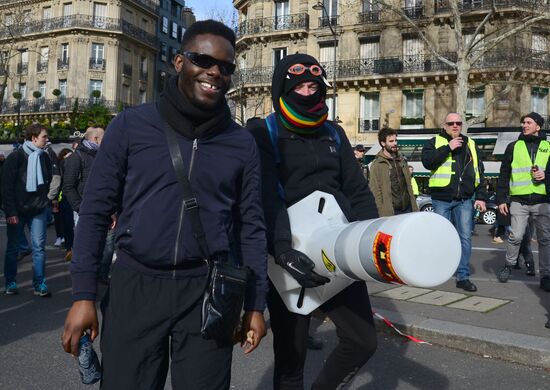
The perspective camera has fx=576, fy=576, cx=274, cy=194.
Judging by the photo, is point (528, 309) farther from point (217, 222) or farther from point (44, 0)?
point (44, 0)

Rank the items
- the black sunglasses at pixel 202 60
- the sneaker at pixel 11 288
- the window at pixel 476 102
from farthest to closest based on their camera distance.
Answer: the window at pixel 476 102 < the sneaker at pixel 11 288 < the black sunglasses at pixel 202 60

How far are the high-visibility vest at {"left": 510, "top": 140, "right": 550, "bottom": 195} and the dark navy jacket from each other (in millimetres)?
5627

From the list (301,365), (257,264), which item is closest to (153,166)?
(257,264)

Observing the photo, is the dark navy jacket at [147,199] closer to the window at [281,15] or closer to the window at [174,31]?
the window at [281,15]

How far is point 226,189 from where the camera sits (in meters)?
2.19

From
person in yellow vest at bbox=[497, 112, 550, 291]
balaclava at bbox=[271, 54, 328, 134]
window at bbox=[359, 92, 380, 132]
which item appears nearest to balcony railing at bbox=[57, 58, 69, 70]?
window at bbox=[359, 92, 380, 132]

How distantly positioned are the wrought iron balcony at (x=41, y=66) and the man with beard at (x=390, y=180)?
170ft

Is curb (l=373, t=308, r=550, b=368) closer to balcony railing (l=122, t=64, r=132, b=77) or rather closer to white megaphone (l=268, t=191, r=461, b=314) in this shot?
white megaphone (l=268, t=191, r=461, b=314)

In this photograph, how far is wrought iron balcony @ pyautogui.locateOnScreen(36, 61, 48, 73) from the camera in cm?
5275

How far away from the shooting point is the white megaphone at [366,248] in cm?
181

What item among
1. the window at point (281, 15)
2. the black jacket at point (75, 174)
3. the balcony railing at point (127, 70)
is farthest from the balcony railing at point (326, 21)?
the black jacket at point (75, 174)

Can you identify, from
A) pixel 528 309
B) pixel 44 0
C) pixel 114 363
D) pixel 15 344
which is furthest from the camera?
pixel 44 0

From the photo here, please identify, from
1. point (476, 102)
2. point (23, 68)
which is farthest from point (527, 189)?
point (23, 68)

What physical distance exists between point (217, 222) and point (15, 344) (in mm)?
3519
